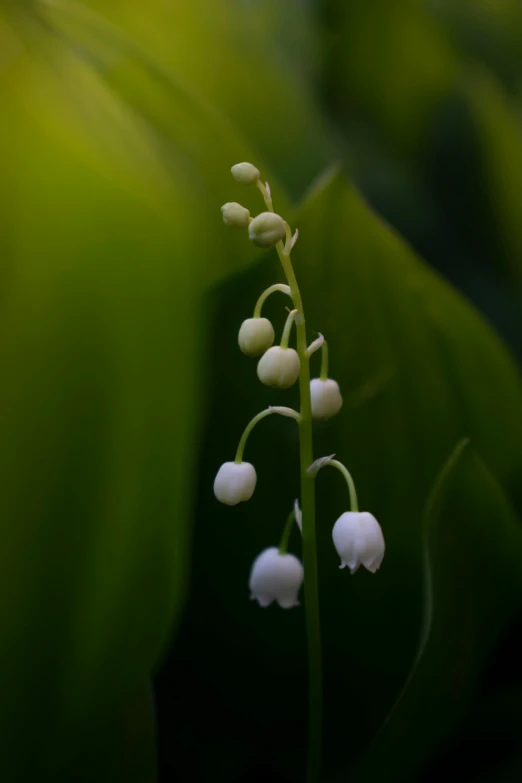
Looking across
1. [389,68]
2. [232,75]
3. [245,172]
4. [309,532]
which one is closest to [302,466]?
[309,532]

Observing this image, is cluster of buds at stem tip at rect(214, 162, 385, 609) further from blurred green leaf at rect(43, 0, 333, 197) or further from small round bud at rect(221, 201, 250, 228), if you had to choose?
blurred green leaf at rect(43, 0, 333, 197)

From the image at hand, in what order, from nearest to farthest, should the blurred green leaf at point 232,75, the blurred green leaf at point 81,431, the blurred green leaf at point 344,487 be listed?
the blurred green leaf at point 81,431, the blurred green leaf at point 344,487, the blurred green leaf at point 232,75

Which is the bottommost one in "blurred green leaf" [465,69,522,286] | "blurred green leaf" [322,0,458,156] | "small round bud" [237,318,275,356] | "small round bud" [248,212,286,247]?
"small round bud" [237,318,275,356]

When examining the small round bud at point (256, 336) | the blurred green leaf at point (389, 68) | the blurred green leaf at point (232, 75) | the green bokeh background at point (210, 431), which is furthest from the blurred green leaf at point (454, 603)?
the blurred green leaf at point (389, 68)

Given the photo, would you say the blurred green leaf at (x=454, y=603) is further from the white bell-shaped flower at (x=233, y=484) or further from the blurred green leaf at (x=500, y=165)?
the blurred green leaf at (x=500, y=165)

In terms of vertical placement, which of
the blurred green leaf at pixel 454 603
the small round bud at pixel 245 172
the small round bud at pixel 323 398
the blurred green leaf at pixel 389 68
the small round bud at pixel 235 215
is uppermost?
the blurred green leaf at pixel 389 68

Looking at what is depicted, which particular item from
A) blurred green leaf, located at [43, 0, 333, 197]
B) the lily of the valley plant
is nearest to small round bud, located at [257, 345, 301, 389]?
the lily of the valley plant

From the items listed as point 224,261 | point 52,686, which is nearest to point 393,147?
point 224,261

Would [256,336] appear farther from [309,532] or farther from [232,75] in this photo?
[232,75]
